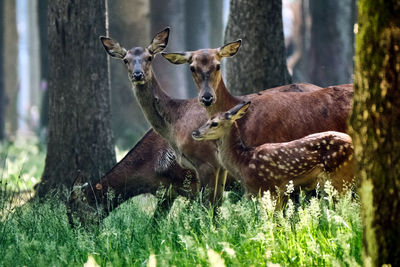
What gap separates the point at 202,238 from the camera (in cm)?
575

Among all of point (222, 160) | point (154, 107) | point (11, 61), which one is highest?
point (154, 107)

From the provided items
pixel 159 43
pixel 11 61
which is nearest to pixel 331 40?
pixel 159 43

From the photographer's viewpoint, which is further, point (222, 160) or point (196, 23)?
point (196, 23)

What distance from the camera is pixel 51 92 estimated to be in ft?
33.9

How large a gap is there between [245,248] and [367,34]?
188cm

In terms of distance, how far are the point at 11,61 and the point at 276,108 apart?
72.2 ft

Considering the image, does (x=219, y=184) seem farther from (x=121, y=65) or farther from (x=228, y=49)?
(x=121, y=65)

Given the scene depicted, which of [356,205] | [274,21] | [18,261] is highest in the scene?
[274,21]

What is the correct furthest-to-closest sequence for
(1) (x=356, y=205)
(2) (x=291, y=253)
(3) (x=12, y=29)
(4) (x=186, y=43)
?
(3) (x=12, y=29) → (4) (x=186, y=43) → (1) (x=356, y=205) → (2) (x=291, y=253)

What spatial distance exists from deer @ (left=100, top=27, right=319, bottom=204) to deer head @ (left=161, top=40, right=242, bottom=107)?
38 centimetres

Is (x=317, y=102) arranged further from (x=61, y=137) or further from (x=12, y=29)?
(x=12, y=29)

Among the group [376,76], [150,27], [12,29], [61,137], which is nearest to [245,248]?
[376,76]

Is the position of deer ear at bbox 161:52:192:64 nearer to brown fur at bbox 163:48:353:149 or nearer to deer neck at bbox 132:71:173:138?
brown fur at bbox 163:48:353:149

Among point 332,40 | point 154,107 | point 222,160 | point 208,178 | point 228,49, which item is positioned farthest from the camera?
point 332,40
